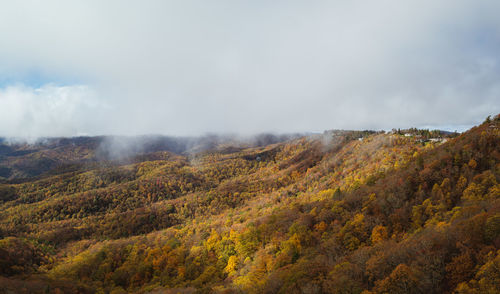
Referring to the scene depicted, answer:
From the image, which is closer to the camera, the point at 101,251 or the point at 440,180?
the point at 440,180

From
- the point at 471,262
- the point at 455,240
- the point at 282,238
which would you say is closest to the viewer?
the point at 471,262

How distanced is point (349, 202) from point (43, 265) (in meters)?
231

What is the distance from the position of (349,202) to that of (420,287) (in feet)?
281

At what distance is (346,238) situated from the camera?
95562mm

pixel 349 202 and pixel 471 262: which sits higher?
pixel 471 262

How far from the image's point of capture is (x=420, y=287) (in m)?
47.0

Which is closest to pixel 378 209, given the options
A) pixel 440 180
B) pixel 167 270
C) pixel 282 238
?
pixel 440 180

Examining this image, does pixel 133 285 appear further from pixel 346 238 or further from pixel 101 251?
pixel 346 238

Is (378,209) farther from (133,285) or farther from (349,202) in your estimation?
(133,285)

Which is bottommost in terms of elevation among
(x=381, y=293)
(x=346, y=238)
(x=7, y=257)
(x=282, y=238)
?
(x=7, y=257)

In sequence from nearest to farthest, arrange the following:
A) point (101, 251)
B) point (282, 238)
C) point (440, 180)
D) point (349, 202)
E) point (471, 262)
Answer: point (471, 262), point (440, 180), point (282, 238), point (349, 202), point (101, 251)

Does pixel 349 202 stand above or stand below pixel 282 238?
above

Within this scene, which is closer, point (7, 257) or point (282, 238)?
point (282, 238)

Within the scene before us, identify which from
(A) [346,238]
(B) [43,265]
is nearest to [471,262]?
(A) [346,238]
